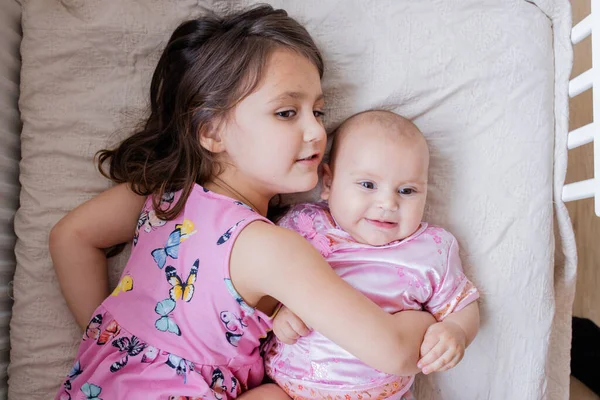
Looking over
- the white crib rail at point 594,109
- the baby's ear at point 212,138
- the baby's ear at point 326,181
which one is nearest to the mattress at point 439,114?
the white crib rail at point 594,109

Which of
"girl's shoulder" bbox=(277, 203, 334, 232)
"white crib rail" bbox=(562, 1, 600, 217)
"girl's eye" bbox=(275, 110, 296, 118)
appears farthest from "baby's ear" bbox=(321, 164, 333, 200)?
"white crib rail" bbox=(562, 1, 600, 217)

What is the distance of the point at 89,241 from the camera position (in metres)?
1.10

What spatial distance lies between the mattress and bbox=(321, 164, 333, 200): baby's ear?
13 cm

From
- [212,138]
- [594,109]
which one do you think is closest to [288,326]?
[212,138]

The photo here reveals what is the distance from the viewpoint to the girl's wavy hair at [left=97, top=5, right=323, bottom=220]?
1.01m

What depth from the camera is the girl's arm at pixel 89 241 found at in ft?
3.56

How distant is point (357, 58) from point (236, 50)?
1.02ft

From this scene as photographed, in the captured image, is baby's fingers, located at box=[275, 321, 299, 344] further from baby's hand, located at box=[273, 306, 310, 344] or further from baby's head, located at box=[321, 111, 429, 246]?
baby's head, located at box=[321, 111, 429, 246]

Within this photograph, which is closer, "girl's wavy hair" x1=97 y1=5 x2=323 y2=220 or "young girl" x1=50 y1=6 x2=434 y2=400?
"young girl" x1=50 y1=6 x2=434 y2=400

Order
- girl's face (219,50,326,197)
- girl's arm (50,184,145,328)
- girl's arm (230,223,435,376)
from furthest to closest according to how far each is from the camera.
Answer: girl's arm (50,184,145,328), girl's face (219,50,326,197), girl's arm (230,223,435,376)

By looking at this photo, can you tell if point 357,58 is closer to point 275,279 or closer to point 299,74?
point 299,74

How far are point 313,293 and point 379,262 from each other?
8.8 inches

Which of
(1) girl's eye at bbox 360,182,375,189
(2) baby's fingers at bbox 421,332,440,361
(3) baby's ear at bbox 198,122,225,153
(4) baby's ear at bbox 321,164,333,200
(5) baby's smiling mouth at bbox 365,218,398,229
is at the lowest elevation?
(2) baby's fingers at bbox 421,332,440,361

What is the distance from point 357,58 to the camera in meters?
1.21
